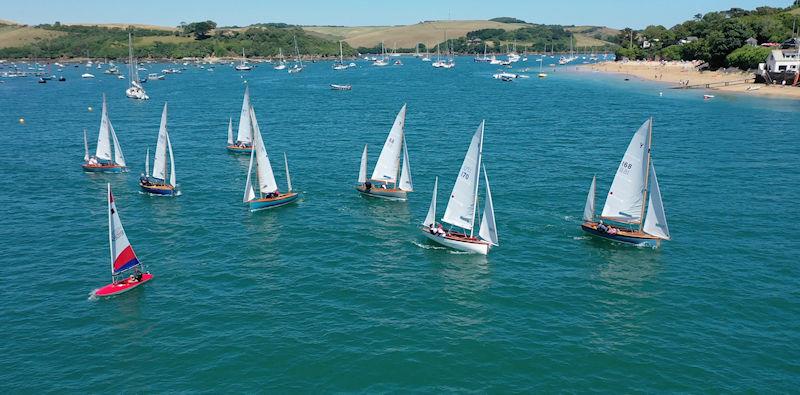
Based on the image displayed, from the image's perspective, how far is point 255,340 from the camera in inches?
1823

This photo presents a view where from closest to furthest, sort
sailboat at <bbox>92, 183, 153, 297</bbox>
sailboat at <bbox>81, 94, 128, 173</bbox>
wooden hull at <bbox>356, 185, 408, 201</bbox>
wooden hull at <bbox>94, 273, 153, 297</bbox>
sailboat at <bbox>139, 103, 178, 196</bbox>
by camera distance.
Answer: wooden hull at <bbox>94, 273, 153, 297</bbox>
sailboat at <bbox>92, 183, 153, 297</bbox>
wooden hull at <bbox>356, 185, 408, 201</bbox>
sailboat at <bbox>139, 103, 178, 196</bbox>
sailboat at <bbox>81, 94, 128, 173</bbox>

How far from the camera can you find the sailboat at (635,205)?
206 ft

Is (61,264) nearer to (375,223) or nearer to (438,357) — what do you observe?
(375,223)

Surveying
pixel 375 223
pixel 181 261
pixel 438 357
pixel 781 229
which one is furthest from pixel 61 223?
pixel 781 229

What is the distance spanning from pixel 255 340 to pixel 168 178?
174ft

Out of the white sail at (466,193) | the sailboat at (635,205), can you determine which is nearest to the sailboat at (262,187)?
the white sail at (466,193)

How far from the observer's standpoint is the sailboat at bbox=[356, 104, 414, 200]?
80062 mm

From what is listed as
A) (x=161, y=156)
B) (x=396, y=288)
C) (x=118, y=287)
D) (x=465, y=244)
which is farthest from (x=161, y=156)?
(x=465, y=244)

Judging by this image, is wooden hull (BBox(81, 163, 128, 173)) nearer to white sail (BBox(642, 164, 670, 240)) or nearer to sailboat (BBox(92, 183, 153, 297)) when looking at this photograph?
sailboat (BBox(92, 183, 153, 297))

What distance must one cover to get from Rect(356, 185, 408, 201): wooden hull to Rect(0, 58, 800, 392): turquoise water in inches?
44.9

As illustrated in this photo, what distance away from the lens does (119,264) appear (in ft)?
179

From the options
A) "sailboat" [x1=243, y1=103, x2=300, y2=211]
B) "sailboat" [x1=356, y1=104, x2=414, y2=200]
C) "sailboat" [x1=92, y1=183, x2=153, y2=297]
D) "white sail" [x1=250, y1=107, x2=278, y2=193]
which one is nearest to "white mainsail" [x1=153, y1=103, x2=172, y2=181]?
"sailboat" [x1=243, y1=103, x2=300, y2=211]

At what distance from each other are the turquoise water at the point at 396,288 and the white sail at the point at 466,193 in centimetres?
402

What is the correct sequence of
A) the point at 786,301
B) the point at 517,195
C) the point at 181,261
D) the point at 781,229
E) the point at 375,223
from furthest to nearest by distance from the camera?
the point at 517,195
the point at 375,223
the point at 781,229
the point at 181,261
the point at 786,301
